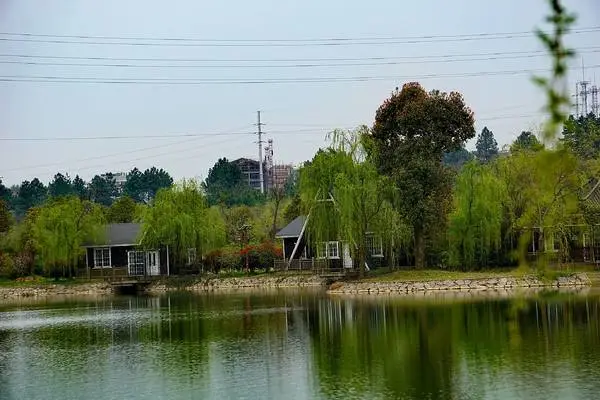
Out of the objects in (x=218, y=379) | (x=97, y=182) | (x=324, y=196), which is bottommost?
(x=218, y=379)

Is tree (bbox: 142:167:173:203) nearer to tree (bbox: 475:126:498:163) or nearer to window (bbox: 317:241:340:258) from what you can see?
tree (bbox: 475:126:498:163)

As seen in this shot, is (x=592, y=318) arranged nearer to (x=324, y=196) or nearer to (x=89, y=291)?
(x=324, y=196)

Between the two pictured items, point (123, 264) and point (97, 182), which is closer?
point (123, 264)

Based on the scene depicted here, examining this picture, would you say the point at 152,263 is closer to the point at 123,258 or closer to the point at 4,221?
the point at 123,258

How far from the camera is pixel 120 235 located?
45.4 meters

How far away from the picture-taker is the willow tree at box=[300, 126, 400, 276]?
111 ft

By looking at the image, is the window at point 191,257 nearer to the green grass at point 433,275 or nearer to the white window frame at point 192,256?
the white window frame at point 192,256

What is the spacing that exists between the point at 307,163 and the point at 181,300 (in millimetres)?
8695

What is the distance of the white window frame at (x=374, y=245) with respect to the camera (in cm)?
3597

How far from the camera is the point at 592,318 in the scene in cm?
2148

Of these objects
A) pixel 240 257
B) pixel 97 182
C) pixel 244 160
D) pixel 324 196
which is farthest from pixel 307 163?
pixel 244 160

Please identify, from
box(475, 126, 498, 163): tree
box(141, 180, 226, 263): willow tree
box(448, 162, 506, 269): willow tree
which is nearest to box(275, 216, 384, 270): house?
box(448, 162, 506, 269): willow tree

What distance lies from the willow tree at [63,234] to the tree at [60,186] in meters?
50.9

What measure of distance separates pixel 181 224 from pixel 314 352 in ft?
76.7
